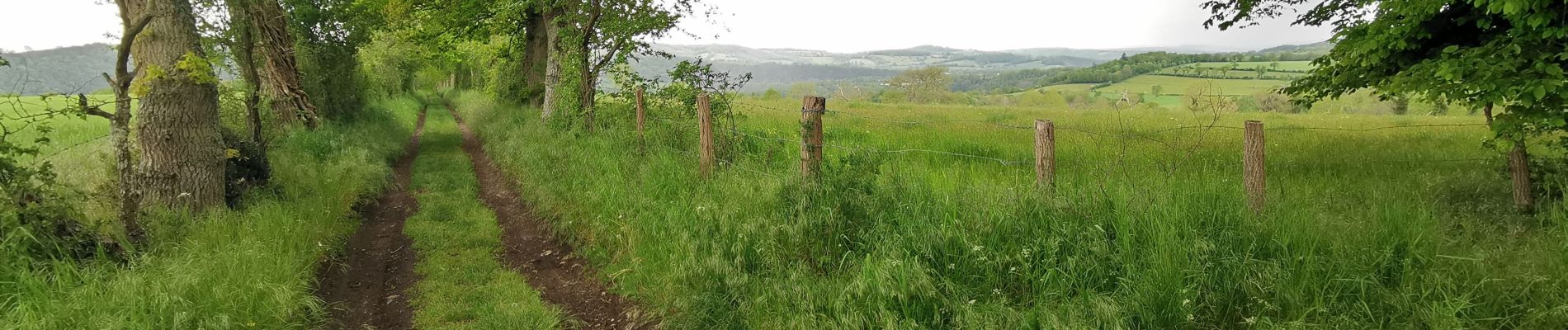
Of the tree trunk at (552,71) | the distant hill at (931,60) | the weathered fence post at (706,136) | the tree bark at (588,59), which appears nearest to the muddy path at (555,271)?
the weathered fence post at (706,136)

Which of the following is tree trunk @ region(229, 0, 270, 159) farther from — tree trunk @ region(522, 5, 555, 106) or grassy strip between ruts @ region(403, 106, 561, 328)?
tree trunk @ region(522, 5, 555, 106)

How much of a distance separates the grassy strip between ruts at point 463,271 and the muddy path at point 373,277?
118mm

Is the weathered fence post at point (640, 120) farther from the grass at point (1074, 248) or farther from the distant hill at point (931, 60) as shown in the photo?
the distant hill at point (931, 60)

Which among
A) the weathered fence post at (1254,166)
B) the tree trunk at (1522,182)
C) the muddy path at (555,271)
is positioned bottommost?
the muddy path at (555,271)

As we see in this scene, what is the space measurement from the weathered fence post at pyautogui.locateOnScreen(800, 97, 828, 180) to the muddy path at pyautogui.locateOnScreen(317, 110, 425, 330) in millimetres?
3122

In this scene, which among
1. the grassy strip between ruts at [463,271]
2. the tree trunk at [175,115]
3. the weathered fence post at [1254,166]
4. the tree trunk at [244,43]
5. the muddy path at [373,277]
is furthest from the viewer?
the tree trunk at [244,43]

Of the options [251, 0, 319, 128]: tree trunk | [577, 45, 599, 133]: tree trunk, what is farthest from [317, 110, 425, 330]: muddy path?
[251, 0, 319, 128]: tree trunk

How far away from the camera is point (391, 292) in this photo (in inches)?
233

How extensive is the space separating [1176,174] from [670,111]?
621cm

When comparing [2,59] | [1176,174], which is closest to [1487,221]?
[1176,174]

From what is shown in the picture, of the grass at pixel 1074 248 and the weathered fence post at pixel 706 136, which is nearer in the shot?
the grass at pixel 1074 248

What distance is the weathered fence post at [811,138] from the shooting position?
5789mm

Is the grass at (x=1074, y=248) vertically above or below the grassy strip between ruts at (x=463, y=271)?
above

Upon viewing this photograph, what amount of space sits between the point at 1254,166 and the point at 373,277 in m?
6.93
